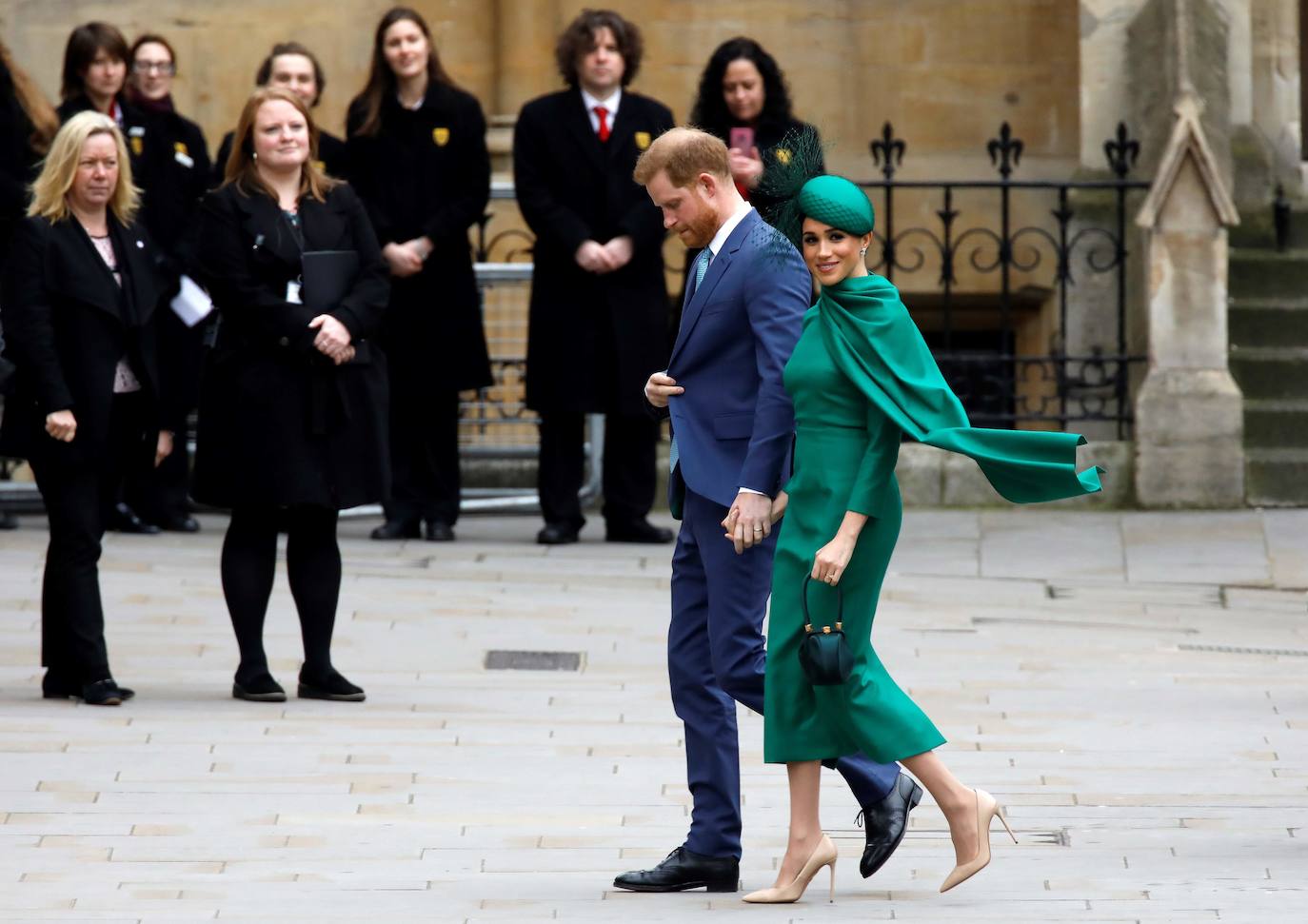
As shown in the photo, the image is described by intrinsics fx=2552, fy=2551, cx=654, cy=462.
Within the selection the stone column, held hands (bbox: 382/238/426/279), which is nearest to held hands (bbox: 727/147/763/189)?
held hands (bbox: 382/238/426/279)

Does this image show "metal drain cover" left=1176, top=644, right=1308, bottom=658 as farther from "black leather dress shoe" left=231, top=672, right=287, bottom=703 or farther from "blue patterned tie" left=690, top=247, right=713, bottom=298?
"blue patterned tie" left=690, top=247, right=713, bottom=298

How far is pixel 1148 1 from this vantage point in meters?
13.7

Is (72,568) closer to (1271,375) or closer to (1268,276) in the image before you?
(1271,375)

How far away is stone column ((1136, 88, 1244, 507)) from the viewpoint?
481 inches

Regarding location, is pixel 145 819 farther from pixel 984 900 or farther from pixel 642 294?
pixel 642 294

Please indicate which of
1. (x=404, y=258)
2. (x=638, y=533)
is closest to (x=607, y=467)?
(x=638, y=533)

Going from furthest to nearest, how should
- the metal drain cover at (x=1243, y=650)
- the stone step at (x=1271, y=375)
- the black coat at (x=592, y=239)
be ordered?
the stone step at (x=1271, y=375) → the black coat at (x=592, y=239) → the metal drain cover at (x=1243, y=650)

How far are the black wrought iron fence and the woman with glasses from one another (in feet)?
10.9

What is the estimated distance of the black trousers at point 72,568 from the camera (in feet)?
26.3

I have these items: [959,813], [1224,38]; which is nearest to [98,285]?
[959,813]

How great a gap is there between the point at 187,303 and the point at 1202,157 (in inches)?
189

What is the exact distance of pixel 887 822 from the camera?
5.65 m

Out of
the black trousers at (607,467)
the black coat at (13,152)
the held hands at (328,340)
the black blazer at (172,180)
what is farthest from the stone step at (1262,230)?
the held hands at (328,340)

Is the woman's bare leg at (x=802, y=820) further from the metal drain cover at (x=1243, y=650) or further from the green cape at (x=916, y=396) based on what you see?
the metal drain cover at (x=1243, y=650)
